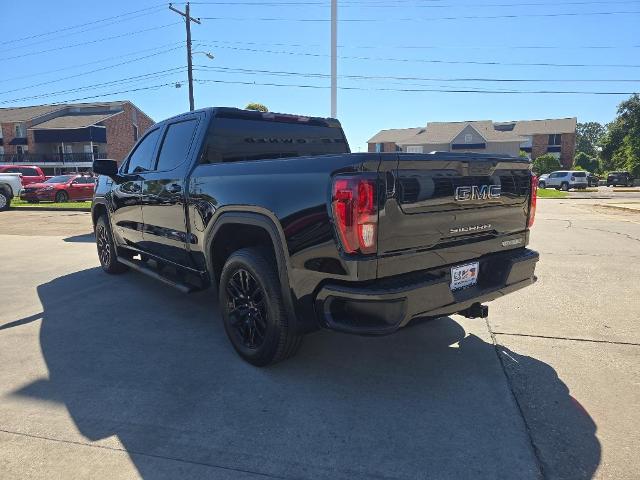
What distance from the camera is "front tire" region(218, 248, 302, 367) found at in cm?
308

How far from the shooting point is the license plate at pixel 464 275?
9.75ft

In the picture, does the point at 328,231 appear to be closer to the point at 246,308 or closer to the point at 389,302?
the point at 389,302

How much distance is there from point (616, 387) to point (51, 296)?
5.74m

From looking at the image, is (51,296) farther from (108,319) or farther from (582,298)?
(582,298)

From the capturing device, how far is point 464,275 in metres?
3.06

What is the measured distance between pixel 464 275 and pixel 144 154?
386 cm

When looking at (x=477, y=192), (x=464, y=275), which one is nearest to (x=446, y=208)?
(x=477, y=192)

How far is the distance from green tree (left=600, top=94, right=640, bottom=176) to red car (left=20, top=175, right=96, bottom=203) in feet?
173

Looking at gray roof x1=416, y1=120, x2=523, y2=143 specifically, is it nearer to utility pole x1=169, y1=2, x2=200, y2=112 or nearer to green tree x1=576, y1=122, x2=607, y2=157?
utility pole x1=169, y1=2, x2=200, y2=112

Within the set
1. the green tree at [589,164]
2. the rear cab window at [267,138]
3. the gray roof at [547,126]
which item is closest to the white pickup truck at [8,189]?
the rear cab window at [267,138]

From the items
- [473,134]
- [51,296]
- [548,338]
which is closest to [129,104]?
[473,134]

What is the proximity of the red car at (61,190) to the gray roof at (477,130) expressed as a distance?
4744 centimetres

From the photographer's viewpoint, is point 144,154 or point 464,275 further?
point 144,154

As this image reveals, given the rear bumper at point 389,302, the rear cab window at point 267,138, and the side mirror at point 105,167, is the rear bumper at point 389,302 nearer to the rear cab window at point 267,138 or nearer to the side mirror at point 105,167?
the rear cab window at point 267,138
